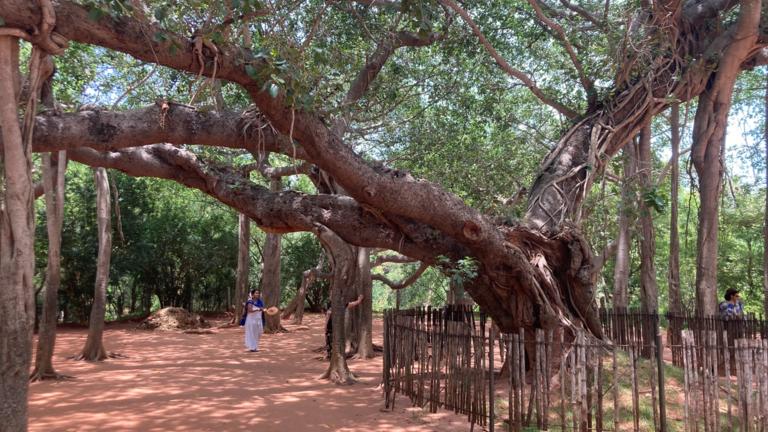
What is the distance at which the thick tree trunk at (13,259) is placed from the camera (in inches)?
143

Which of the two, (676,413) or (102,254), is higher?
(102,254)

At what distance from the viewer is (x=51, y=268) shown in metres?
9.36

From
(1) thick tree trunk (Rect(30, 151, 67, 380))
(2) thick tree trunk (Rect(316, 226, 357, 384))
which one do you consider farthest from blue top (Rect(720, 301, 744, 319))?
(1) thick tree trunk (Rect(30, 151, 67, 380))

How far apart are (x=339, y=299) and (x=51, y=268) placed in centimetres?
486

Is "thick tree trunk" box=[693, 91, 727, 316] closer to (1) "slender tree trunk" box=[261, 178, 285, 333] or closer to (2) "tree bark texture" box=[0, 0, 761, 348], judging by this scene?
(2) "tree bark texture" box=[0, 0, 761, 348]

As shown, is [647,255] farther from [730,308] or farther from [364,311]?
[364,311]

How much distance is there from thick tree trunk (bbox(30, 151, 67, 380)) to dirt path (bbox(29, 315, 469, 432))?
41 centimetres

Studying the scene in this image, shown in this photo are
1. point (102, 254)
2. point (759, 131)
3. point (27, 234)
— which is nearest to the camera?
point (27, 234)

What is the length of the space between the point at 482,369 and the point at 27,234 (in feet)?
13.2

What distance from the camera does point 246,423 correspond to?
19.6 ft

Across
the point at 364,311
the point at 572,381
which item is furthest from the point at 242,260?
the point at 572,381

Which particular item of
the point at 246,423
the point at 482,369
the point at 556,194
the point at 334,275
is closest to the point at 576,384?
the point at 482,369

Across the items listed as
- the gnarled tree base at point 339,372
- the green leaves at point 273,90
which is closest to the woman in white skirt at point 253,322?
the gnarled tree base at point 339,372

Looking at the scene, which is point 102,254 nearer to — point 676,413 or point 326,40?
point 326,40
